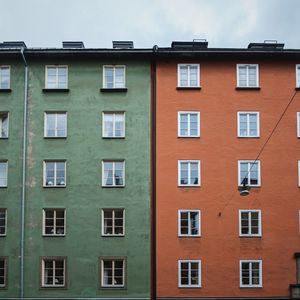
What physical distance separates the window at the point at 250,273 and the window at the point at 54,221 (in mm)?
11514

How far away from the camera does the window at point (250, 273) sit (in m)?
35.4

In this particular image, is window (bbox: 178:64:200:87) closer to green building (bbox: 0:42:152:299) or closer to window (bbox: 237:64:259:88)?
green building (bbox: 0:42:152:299)

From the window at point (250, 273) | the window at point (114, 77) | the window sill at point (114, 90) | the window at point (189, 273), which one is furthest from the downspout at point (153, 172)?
the window at point (250, 273)

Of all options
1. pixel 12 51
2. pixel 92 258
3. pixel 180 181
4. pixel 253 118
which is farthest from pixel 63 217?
pixel 253 118

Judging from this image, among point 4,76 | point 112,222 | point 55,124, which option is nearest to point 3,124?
point 4,76

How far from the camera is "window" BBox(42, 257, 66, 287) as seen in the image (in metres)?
35.4

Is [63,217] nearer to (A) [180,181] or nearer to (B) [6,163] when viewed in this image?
(B) [6,163]

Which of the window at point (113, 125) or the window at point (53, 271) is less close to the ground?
the window at point (113, 125)

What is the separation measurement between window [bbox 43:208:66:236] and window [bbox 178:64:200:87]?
11383mm

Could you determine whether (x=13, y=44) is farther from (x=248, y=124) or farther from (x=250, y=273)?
(x=250, y=273)

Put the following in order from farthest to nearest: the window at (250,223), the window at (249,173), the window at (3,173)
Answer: the window at (3,173)
the window at (249,173)
the window at (250,223)

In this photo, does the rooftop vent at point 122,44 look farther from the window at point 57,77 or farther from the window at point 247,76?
the window at point 247,76

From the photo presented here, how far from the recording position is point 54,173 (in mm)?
36375

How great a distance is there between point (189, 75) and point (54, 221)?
1287cm
